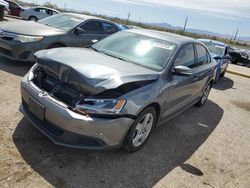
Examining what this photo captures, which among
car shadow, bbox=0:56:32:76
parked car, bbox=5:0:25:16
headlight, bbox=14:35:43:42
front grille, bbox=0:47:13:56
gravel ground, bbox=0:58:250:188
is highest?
headlight, bbox=14:35:43:42

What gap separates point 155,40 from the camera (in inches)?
183

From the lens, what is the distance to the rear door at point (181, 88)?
420cm

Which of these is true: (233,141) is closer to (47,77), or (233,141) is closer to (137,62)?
(137,62)

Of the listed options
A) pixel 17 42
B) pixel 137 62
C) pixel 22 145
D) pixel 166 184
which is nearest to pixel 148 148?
pixel 166 184

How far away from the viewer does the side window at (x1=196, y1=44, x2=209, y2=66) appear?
5.49 metres

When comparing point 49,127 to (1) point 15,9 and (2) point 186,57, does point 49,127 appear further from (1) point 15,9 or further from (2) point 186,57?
(1) point 15,9

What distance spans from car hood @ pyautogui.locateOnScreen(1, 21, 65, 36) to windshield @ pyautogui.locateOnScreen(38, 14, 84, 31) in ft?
1.11

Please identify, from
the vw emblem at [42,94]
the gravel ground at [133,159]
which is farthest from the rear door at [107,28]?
the vw emblem at [42,94]

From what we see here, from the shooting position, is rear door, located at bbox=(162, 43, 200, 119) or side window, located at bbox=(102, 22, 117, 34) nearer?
rear door, located at bbox=(162, 43, 200, 119)

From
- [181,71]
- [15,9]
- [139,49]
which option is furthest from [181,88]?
[15,9]

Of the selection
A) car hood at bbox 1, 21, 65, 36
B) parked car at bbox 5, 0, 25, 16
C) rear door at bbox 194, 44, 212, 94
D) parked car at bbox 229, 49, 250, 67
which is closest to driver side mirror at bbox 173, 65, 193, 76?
rear door at bbox 194, 44, 212, 94

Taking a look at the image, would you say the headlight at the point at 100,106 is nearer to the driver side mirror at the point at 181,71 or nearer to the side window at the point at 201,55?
the driver side mirror at the point at 181,71

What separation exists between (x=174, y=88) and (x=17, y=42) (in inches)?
158

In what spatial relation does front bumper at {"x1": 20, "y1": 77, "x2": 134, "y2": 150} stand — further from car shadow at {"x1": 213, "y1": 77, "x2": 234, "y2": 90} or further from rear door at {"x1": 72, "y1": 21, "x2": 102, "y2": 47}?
car shadow at {"x1": 213, "y1": 77, "x2": 234, "y2": 90}
